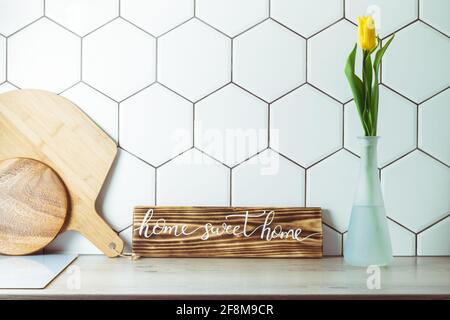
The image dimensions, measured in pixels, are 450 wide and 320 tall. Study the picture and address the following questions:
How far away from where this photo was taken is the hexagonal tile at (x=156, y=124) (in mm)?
1155

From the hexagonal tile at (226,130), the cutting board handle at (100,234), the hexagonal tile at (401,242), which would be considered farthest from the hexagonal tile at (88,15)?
the hexagonal tile at (401,242)

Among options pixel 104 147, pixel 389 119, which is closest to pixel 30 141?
pixel 104 147

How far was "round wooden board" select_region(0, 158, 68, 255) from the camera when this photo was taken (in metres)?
1.09

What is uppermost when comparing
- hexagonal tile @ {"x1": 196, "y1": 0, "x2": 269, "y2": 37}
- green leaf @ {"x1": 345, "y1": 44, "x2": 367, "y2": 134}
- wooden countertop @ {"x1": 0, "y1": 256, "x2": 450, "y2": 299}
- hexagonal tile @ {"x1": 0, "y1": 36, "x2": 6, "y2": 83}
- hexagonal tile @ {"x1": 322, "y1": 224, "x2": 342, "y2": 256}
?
hexagonal tile @ {"x1": 196, "y1": 0, "x2": 269, "y2": 37}

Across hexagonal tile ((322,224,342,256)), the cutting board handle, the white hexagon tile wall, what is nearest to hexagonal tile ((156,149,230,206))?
the white hexagon tile wall

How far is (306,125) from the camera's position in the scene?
116cm

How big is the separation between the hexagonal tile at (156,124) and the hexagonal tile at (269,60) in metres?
0.14

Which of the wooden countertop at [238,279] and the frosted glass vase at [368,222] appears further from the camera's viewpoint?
the frosted glass vase at [368,222]

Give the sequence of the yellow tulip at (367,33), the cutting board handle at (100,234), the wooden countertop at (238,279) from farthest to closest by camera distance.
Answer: the cutting board handle at (100,234) → the yellow tulip at (367,33) → the wooden countertop at (238,279)

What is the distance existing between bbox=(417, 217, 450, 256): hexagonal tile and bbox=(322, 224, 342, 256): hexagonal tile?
0.57 ft

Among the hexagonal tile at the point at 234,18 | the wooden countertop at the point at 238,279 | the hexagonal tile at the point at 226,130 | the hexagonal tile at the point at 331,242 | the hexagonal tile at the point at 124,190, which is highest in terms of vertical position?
the hexagonal tile at the point at 234,18

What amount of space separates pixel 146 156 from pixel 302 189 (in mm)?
342

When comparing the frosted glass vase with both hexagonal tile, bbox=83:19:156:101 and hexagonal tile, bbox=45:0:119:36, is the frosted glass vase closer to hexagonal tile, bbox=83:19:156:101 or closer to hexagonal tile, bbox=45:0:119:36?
hexagonal tile, bbox=83:19:156:101

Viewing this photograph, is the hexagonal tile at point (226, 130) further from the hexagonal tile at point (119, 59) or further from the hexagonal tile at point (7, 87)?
the hexagonal tile at point (7, 87)
